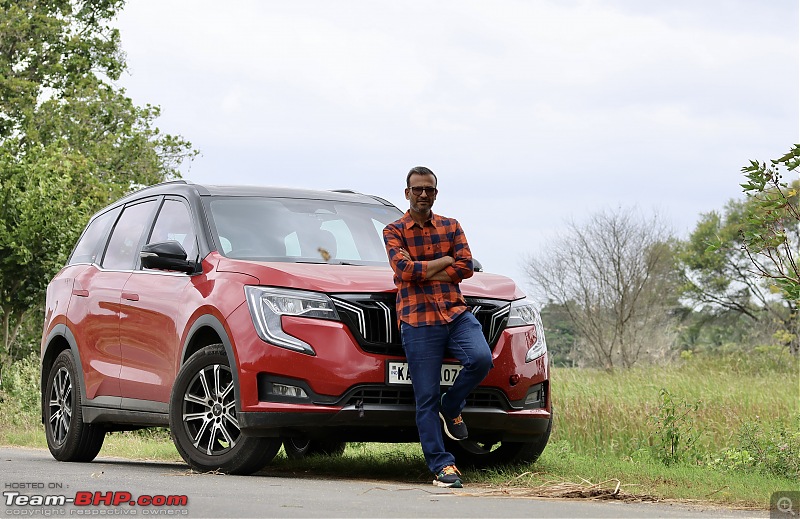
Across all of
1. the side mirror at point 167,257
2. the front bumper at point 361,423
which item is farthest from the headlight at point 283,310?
the side mirror at point 167,257

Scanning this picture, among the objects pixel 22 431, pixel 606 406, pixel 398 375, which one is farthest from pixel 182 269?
pixel 22 431

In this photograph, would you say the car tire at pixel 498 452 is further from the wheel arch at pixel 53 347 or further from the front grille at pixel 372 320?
the wheel arch at pixel 53 347

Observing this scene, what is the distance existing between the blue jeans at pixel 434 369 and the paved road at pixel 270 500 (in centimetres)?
26

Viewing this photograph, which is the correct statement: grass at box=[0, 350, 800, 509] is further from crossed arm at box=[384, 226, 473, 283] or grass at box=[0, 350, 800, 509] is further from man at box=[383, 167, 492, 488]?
crossed arm at box=[384, 226, 473, 283]

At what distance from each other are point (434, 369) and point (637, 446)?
15.7ft

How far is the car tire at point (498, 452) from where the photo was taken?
355 inches

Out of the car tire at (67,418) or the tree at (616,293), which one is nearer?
the car tire at (67,418)

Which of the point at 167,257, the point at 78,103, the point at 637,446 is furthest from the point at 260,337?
the point at 78,103

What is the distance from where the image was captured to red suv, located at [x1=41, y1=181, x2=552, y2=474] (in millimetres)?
7930

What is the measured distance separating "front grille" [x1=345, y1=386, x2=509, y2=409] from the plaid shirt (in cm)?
50

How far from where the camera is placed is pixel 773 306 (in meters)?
52.7

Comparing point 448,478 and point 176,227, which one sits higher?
→ point 176,227

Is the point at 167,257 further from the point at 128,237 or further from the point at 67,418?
the point at 67,418

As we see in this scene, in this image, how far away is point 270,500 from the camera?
650cm
